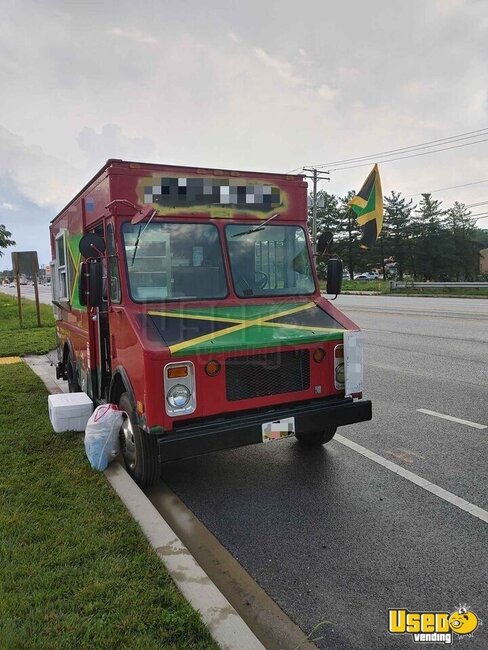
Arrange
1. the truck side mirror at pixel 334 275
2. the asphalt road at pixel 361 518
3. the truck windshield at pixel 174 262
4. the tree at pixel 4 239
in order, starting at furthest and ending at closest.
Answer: the tree at pixel 4 239, the truck side mirror at pixel 334 275, the truck windshield at pixel 174 262, the asphalt road at pixel 361 518

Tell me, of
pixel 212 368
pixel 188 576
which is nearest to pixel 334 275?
pixel 212 368

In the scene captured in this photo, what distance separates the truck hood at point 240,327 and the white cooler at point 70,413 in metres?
1.88

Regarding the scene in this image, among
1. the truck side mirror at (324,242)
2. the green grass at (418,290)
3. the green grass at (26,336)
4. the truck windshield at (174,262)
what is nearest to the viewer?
the truck windshield at (174,262)

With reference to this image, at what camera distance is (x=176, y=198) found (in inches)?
Result: 184

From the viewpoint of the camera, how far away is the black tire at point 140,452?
13.9ft

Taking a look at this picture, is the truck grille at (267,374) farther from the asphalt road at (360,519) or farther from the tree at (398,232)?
the tree at (398,232)

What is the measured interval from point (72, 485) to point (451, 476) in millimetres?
3307

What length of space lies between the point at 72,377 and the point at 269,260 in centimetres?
375

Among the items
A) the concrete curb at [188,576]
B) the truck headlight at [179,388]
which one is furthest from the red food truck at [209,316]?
the concrete curb at [188,576]

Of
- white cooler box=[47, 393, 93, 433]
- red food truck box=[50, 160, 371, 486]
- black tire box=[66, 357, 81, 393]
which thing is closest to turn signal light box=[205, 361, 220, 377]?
red food truck box=[50, 160, 371, 486]

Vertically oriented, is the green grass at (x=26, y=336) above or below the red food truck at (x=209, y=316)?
below

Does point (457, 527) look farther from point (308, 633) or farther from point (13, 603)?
point (13, 603)

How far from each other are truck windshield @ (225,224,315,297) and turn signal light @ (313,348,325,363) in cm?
86

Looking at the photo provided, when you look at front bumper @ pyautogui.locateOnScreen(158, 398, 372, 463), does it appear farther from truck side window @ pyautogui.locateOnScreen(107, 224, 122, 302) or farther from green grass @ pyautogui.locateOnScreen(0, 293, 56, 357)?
green grass @ pyautogui.locateOnScreen(0, 293, 56, 357)
